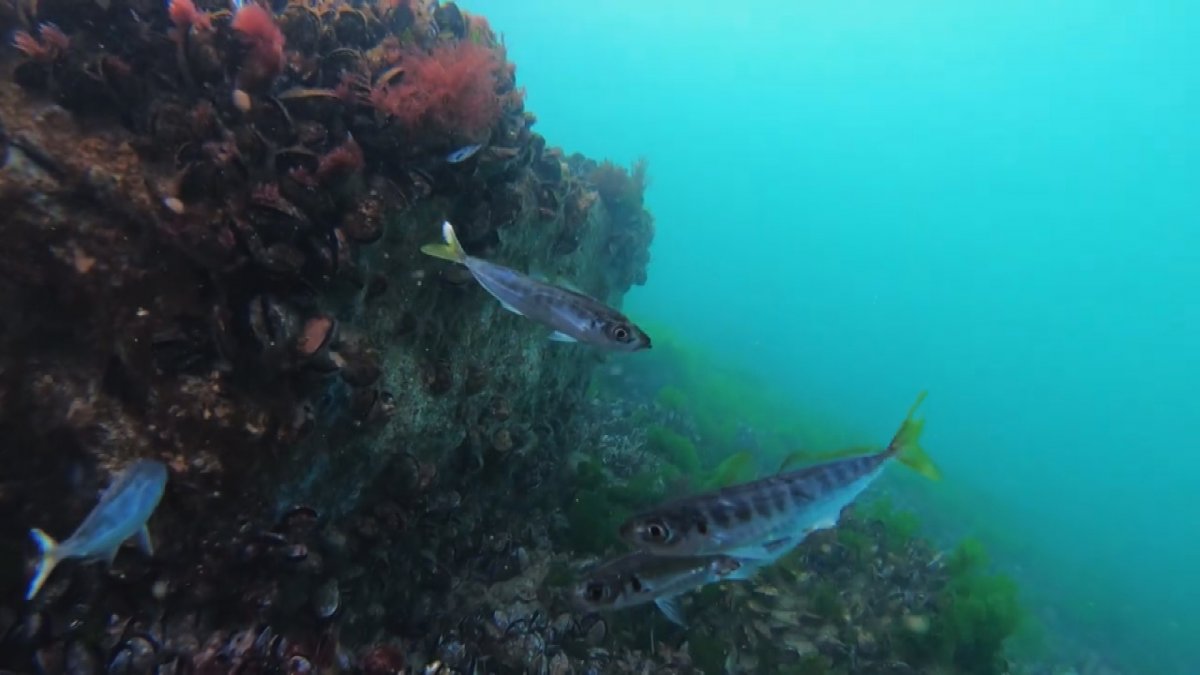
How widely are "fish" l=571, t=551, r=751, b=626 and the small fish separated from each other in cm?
371

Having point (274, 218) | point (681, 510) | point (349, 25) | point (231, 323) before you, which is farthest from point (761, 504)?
point (349, 25)

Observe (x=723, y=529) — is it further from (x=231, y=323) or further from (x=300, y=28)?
(x=300, y=28)

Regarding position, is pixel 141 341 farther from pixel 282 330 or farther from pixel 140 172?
pixel 140 172

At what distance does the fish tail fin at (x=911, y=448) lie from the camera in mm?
4781

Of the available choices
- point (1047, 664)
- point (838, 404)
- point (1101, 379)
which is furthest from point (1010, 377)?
point (1047, 664)

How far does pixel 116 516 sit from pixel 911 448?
18.3 ft

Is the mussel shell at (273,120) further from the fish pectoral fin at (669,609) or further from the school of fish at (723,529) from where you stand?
the fish pectoral fin at (669,609)

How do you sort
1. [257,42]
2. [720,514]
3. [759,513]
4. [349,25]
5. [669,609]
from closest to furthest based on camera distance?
1. [720,514]
2. [759,513]
3. [257,42]
4. [669,609]
5. [349,25]

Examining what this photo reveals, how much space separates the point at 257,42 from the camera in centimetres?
416

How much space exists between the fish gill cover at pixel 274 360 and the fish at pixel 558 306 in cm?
91

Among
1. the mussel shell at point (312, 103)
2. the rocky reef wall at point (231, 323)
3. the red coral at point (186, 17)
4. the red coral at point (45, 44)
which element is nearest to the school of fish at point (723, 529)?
the rocky reef wall at point (231, 323)

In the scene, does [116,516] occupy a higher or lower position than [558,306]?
lower

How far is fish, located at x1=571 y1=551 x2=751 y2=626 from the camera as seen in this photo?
13.6ft

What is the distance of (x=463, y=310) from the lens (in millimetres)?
5758
